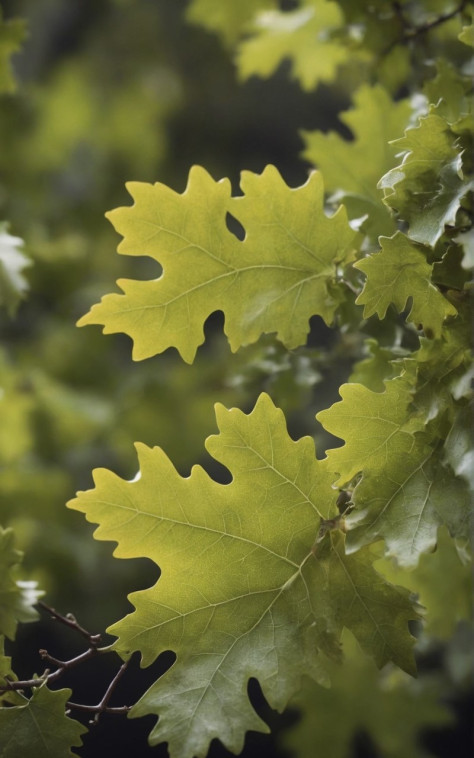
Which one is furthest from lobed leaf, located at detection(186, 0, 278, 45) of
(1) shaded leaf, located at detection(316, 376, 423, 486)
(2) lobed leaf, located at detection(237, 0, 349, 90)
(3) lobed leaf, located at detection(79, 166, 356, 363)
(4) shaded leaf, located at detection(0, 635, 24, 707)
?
(4) shaded leaf, located at detection(0, 635, 24, 707)

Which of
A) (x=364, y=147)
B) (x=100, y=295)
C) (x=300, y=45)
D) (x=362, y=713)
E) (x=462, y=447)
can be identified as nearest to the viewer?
(x=462, y=447)

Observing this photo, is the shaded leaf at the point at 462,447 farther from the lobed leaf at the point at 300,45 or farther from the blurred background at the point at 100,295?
the lobed leaf at the point at 300,45

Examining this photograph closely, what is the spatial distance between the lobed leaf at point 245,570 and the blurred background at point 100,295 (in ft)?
0.85

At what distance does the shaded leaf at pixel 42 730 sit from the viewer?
1.88ft

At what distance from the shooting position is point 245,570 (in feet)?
1.91

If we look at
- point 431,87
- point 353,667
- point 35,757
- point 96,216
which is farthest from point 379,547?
point 96,216

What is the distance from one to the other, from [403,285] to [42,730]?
0.38 metres

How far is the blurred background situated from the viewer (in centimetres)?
133

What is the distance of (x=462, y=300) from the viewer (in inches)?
23.3

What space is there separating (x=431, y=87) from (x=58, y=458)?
3.37 ft

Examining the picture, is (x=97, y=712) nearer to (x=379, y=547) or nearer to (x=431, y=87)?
(x=379, y=547)

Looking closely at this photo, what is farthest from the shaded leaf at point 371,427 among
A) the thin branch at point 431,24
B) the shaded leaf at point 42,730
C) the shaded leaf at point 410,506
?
the thin branch at point 431,24

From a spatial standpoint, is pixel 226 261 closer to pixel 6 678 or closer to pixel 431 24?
pixel 6 678

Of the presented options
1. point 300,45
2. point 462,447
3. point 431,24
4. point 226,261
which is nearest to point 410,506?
point 462,447
